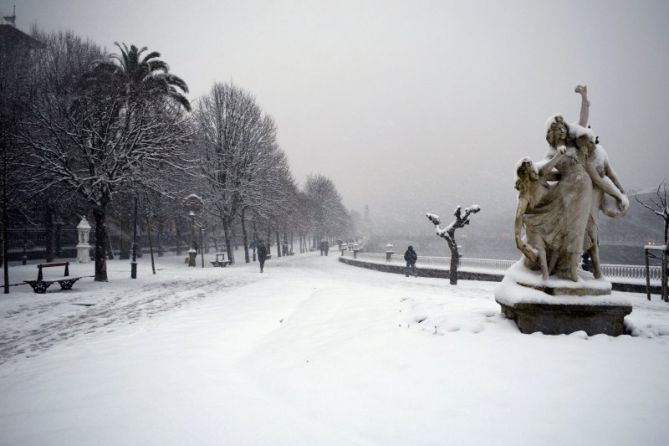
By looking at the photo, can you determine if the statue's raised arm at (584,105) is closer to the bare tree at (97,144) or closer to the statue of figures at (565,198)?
the statue of figures at (565,198)

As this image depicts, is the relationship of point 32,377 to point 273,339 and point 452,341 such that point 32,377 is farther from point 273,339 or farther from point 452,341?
point 452,341

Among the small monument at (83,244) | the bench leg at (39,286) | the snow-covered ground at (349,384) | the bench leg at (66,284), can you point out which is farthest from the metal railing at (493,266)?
the small monument at (83,244)

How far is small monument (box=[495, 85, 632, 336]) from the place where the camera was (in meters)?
4.09

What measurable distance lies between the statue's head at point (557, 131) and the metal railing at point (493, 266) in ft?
35.6

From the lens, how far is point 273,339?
5.61 meters

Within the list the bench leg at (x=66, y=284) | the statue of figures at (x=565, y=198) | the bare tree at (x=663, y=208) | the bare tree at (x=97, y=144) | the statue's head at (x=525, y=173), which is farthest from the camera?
the bare tree at (x=663, y=208)

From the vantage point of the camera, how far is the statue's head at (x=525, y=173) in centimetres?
420

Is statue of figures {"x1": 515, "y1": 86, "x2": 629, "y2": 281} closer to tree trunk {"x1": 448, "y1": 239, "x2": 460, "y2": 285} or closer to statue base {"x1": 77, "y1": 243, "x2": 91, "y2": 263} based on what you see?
tree trunk {"x1": 448, "y1": 239, "x2": 460, "y2": 285}

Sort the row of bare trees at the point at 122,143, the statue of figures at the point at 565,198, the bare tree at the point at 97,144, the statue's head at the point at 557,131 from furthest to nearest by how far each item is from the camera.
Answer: the row of bare trees at the point at 122,143 → the bare tree at the point at 97,144 → the statue's head at the point at 557,131 → the statue of figures at the point at 565,198

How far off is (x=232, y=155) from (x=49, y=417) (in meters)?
22.1

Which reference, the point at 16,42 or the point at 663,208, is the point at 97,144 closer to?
the point at 16,42

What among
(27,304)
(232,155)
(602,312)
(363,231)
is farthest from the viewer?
(363,231)

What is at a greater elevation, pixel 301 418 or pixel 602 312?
pixel 602 312

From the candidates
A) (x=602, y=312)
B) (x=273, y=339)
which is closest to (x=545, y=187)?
(x=602, y=312)
